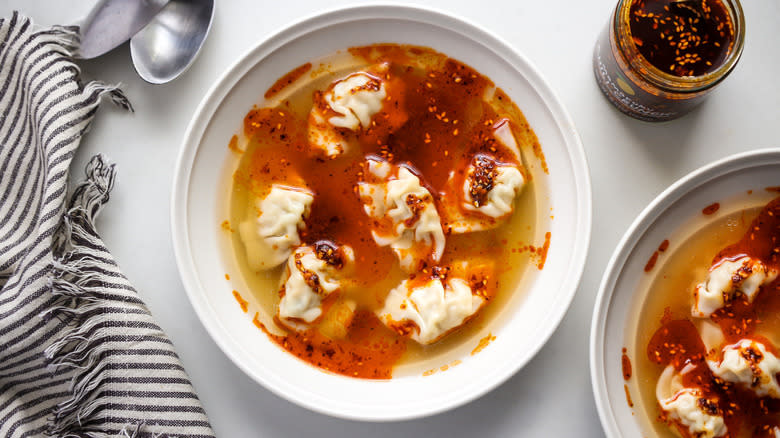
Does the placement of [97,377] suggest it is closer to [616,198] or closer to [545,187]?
[545,187]

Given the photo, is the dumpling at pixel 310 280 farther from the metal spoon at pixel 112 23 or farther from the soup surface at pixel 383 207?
the metal spoon at pixel 112 23

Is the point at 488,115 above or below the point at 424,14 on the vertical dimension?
below

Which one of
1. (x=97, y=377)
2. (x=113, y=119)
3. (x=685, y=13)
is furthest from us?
(x=113, y=119)

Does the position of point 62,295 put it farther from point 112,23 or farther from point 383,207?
point 383,207

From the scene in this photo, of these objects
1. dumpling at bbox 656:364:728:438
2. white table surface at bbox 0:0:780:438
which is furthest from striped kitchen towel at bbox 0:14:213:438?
dumpling at bbox 656:364:728:438

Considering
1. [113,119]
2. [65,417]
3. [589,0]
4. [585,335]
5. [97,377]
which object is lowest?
[65,417]

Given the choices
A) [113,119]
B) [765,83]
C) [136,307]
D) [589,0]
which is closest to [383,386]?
[136,307]

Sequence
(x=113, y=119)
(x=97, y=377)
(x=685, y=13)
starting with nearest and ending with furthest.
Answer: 1. (x=685, y=13)
2. (x=97, y=377)
3. (x=113, y=119)
